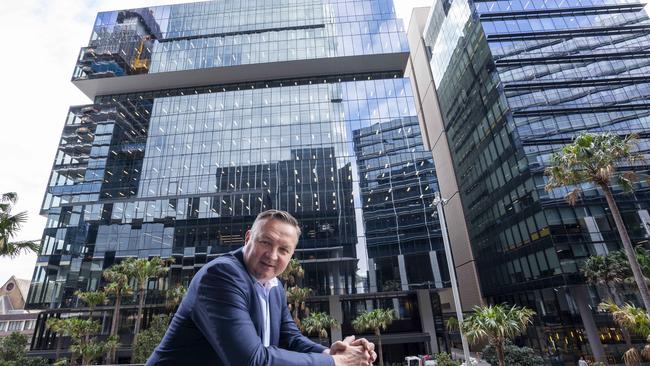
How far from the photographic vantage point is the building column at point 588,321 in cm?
2619

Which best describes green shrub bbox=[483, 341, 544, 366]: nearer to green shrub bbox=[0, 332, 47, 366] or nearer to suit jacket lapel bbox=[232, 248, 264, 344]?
suit jacket lapel bbox=[232, 248, 264, 344]

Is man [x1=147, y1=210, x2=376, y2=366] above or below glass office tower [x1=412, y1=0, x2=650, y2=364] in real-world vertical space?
below

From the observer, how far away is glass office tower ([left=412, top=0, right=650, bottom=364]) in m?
28.7

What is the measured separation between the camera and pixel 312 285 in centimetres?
3588

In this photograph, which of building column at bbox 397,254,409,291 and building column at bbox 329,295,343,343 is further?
building column at bbox 329,295,343,343

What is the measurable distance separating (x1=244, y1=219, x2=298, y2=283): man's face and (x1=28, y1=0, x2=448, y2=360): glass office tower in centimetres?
3491

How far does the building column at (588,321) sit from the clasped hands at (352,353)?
1386 inches

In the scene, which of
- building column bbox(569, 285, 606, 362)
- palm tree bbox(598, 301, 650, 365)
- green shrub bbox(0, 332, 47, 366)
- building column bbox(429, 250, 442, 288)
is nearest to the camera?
palm tree bbox(598, 301, 650, 365)

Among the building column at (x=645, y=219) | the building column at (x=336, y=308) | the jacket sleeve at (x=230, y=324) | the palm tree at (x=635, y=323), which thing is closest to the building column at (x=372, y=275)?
the building column at (x=336, y=308)

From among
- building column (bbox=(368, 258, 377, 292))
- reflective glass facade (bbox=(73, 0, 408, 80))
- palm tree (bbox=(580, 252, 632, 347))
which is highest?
reflective glass facade (bbox=(73, 0, 408, 80))

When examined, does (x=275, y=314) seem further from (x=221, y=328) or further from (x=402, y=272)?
(x=402, y=272)

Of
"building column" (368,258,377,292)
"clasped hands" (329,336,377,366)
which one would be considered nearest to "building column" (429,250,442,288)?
"building column" (368,258,377,292)

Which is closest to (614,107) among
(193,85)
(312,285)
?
(312,285)

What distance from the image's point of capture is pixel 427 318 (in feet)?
123
